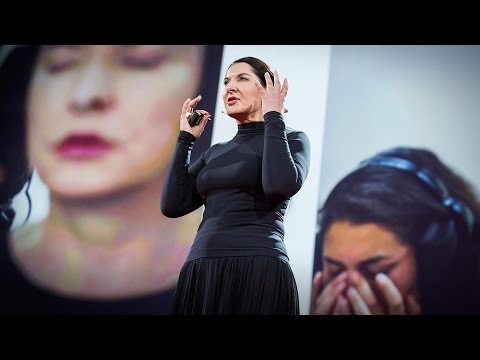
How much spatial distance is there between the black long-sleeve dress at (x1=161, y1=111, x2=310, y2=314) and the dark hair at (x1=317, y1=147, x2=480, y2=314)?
0.96 metres

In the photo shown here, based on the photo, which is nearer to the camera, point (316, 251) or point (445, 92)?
point (316, 251)

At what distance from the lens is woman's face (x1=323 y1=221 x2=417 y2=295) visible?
257 cm

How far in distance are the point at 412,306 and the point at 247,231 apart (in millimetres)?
1212

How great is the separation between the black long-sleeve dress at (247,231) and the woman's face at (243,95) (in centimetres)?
10

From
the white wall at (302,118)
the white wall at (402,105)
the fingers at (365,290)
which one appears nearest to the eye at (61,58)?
the white wall at (302,118)

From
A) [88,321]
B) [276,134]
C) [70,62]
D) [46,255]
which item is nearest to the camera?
[276,134]

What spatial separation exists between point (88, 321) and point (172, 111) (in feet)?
4.10

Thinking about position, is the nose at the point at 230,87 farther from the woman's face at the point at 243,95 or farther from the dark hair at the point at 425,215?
the dark hair at the point at 425,215

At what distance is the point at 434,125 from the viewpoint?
2725 mm

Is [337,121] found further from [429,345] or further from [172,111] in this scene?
[429,345]

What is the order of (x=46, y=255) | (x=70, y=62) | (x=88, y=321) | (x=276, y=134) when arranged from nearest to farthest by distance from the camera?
(x=276, y=134) → (x=88, y=321) → (x=46, y=255) → (x=70, y=62)

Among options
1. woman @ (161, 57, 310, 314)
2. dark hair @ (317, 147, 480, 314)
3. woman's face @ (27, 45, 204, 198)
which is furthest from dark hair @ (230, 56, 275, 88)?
woman's face @ (27, 45, 204, 198)

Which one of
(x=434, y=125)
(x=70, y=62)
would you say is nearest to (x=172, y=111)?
(x=70, y=62)

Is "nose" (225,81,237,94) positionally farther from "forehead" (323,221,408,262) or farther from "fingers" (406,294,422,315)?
"fingers" (406,294,422,315)
